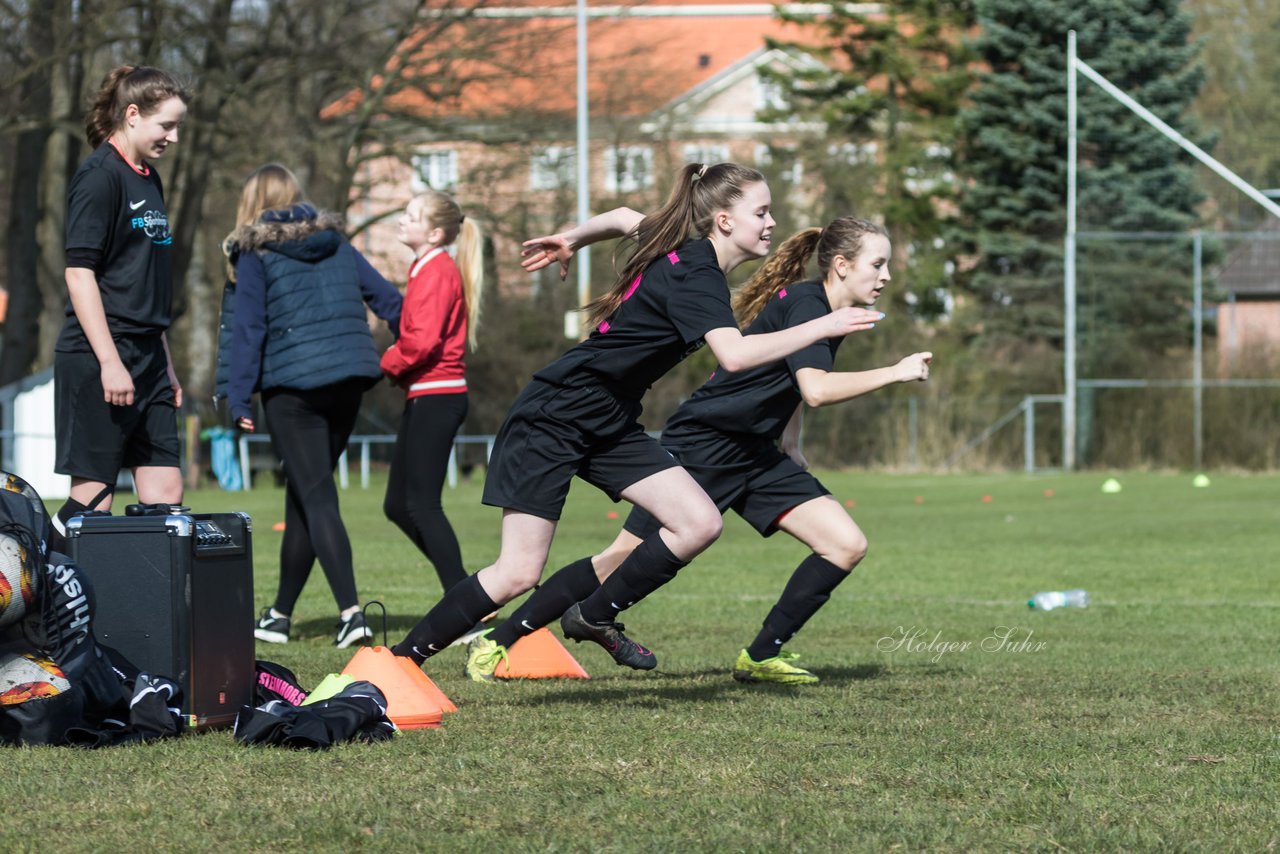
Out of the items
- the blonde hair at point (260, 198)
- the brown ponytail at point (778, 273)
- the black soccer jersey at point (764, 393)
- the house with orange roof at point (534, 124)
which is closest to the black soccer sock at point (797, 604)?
the black soccer jersey at point (764, 393)

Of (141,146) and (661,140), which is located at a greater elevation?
(661,140)

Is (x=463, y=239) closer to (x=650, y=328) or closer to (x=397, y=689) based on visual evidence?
(x=650, y=328)

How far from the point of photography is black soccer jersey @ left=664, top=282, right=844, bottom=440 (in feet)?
20.6

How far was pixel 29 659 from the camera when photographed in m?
4.64

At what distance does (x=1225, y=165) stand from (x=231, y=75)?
17.6 metres

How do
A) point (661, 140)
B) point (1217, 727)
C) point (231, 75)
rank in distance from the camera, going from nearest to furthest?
1. point (1217, 727)
2. point (231, 75)
3. point (661, 140)

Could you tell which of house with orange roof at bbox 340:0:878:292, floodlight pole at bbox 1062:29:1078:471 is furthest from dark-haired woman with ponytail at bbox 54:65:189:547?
floodlight pole at bbox 1062:29:1078:471

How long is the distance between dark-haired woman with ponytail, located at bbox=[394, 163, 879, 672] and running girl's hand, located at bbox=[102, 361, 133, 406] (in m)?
1.38

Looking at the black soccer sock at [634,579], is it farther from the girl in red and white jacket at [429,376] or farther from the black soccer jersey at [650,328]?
the girl in red and white jacket at [429,376]

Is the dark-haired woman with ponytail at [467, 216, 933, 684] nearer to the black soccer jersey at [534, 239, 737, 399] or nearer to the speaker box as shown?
the black soccer jersey at [534, 239, 737, 399]

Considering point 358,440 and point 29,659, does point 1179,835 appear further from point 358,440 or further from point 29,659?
point 358,440

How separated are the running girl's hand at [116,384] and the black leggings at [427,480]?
154 centimetres

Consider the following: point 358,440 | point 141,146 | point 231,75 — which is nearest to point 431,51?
point 231,75

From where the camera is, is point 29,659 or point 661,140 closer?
point 29,659
